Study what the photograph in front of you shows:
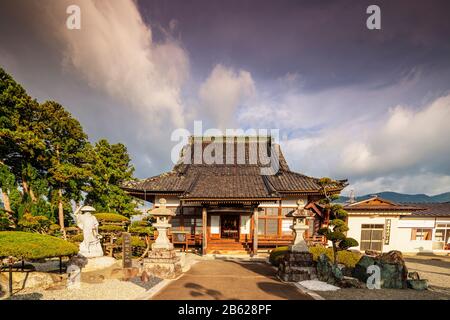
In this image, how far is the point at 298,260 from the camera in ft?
27.6

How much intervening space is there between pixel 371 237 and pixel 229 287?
18181mm

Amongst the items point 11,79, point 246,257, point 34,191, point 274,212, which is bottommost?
point 246,257

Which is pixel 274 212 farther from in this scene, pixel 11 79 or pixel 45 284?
pixel 11 79

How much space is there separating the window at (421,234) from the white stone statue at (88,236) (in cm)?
2673

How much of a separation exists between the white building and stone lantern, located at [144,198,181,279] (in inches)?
653

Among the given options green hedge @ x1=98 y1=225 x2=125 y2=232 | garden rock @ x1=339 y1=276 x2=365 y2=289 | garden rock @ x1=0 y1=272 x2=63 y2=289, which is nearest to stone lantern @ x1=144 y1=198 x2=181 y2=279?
garden rock @ x1=0 y1=272 x2=63 y2=289

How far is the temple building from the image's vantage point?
13938mm

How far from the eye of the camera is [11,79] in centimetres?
1542

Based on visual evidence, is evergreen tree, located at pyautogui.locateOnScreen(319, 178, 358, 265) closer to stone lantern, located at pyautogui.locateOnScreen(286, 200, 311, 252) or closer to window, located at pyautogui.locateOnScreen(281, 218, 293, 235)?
stone lantern, located at pyautogui.locateOnScreen(286, 200, 311, 252)

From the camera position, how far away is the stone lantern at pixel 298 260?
318 inches

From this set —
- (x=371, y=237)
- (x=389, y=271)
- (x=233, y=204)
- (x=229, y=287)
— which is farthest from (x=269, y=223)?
(x=371, y=237)
